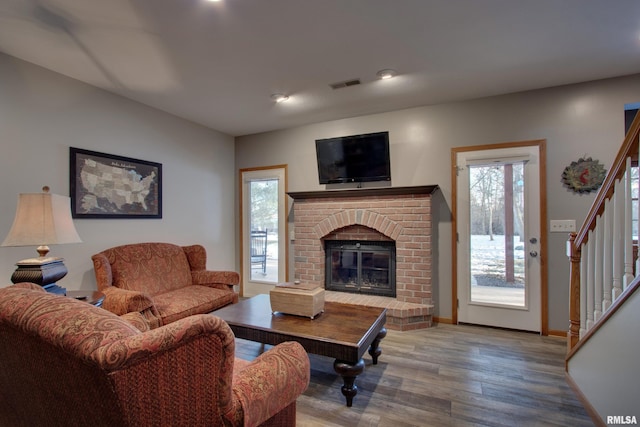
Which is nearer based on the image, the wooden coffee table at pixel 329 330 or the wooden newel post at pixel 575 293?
the wooden coffee table at pixel 329 330

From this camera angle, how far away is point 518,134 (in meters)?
3.18

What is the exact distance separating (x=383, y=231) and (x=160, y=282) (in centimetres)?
257

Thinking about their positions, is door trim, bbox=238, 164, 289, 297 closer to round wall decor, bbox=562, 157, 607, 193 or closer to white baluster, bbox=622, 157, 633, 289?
round wall decor, bbox=562, 157, 607, 193

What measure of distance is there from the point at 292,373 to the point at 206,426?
0.38 m

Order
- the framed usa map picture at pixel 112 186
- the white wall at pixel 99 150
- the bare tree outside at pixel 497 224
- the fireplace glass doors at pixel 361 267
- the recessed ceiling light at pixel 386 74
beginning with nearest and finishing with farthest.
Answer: the white wall at pixel 99 150 < the recessed ceiling light at pixel 386 74 < the framed usa map picture at pixel 112 186 < the bare tree outside at pixel 497 224 < the fireplace glass doors at pixel 361 267

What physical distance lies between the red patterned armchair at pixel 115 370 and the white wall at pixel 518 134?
3.05 metres

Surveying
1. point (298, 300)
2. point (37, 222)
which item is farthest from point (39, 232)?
point (298, 300)

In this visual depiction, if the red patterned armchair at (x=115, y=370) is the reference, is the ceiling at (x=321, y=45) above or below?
above

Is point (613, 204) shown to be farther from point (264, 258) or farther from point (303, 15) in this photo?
point (264, 258)

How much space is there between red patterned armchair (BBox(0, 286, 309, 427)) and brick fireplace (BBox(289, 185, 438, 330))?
8.53ft

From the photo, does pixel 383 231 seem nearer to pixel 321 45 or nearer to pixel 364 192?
pixel 364 192

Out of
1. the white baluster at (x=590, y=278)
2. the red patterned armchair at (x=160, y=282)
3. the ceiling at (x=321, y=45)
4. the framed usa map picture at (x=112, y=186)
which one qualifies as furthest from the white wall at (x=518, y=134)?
the framed usa map picture at (x=112, y=186)

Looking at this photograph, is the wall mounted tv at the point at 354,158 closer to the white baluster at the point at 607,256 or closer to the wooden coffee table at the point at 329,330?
the wooden coffee table at the point at 329,330

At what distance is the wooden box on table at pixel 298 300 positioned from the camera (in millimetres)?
2230
